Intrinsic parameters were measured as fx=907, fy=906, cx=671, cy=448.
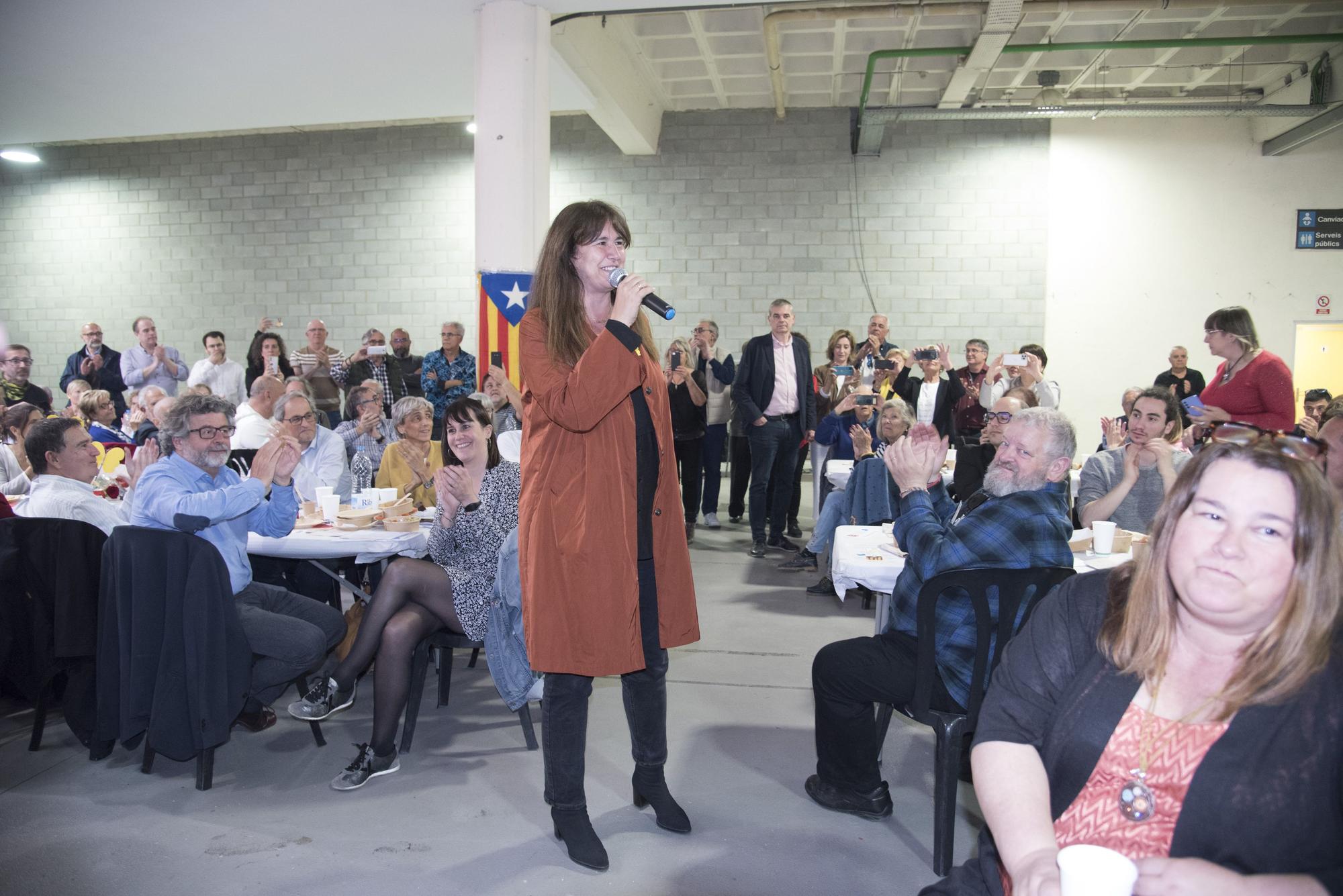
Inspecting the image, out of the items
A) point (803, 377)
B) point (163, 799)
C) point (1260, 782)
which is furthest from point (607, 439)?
point (803, 377)

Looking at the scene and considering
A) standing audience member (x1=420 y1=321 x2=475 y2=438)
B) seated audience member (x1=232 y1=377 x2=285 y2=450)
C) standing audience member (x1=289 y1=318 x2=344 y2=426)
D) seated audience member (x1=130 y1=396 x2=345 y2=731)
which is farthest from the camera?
standing audience member (x1=289 y1=318 x2=344 y2=426)

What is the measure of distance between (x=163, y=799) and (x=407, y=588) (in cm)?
89

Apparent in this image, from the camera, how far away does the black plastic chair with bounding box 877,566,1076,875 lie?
2150 millimetres

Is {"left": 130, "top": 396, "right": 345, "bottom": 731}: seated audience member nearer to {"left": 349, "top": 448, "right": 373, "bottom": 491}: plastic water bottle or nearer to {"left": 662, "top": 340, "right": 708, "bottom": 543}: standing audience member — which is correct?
{"left": 349, "top": 448, "right": 373, "bottom": 491}: plastic water bottle

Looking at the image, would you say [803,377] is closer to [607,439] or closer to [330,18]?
[330,18]

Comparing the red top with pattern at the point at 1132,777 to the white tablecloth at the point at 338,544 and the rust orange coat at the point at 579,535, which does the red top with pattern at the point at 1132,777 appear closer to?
the rust orange coat at the point at 579,535

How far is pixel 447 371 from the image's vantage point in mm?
7121

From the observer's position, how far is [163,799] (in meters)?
2.62

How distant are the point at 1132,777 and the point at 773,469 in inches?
202

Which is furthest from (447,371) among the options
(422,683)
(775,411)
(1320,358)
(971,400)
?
(1320,358)

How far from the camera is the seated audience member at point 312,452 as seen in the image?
413 centimetres

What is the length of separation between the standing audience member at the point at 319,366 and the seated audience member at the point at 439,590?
5.16 metres

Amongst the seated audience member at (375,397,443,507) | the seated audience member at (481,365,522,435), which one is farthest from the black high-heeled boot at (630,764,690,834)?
the seated audience member at (481,365,522,435)

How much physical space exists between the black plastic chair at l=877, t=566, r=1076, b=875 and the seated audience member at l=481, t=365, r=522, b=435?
2.98 m
